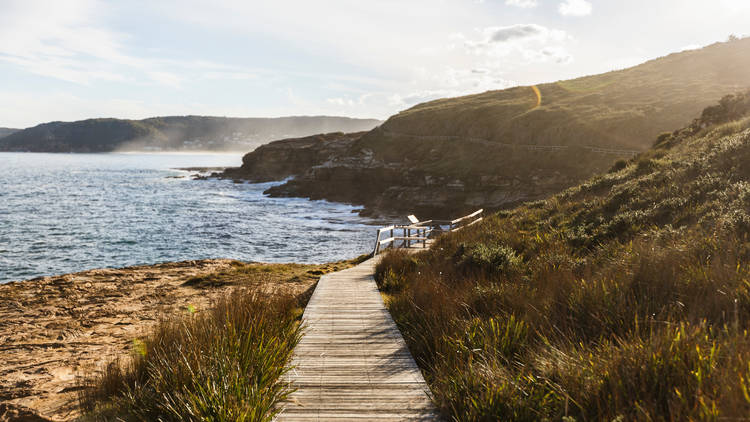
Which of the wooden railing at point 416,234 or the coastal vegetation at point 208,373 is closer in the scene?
the coastal vegetation at point 208,373

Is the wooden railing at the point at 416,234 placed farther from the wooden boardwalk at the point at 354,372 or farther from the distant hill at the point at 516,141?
the distant hill at the point at 516,141

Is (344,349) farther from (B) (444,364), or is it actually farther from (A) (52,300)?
(A) (52,300)

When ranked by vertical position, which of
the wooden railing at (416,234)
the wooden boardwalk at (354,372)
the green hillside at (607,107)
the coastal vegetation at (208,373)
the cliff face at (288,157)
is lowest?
the wooden railing at (416,234)

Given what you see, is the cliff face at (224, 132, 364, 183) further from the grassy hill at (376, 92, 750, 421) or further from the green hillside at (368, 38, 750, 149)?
the grassy hill at (376, 92, 750, 421)

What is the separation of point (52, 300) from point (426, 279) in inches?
452

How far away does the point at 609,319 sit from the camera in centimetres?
429

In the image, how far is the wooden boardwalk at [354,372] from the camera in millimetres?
3818

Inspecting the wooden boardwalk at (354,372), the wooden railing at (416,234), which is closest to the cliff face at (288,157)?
the wooden railing at (416,234)

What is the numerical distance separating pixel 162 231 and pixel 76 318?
2550 cm

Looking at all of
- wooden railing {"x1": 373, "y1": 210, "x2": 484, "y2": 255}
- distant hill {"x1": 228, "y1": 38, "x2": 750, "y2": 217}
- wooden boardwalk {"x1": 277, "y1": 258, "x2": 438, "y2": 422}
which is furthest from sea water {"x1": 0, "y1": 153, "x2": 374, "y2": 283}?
wooden boardwalk {"x1": 277, "y1": 258, "x2": 438, "y2": 422}

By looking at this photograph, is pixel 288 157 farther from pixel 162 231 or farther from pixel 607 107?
pixel 607 107

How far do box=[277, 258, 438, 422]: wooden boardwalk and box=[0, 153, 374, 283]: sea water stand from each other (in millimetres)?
18442

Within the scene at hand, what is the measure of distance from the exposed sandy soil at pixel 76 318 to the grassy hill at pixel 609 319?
11.6 feet

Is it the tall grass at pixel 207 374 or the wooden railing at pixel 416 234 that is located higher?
the tall grass at pixel 207 374
